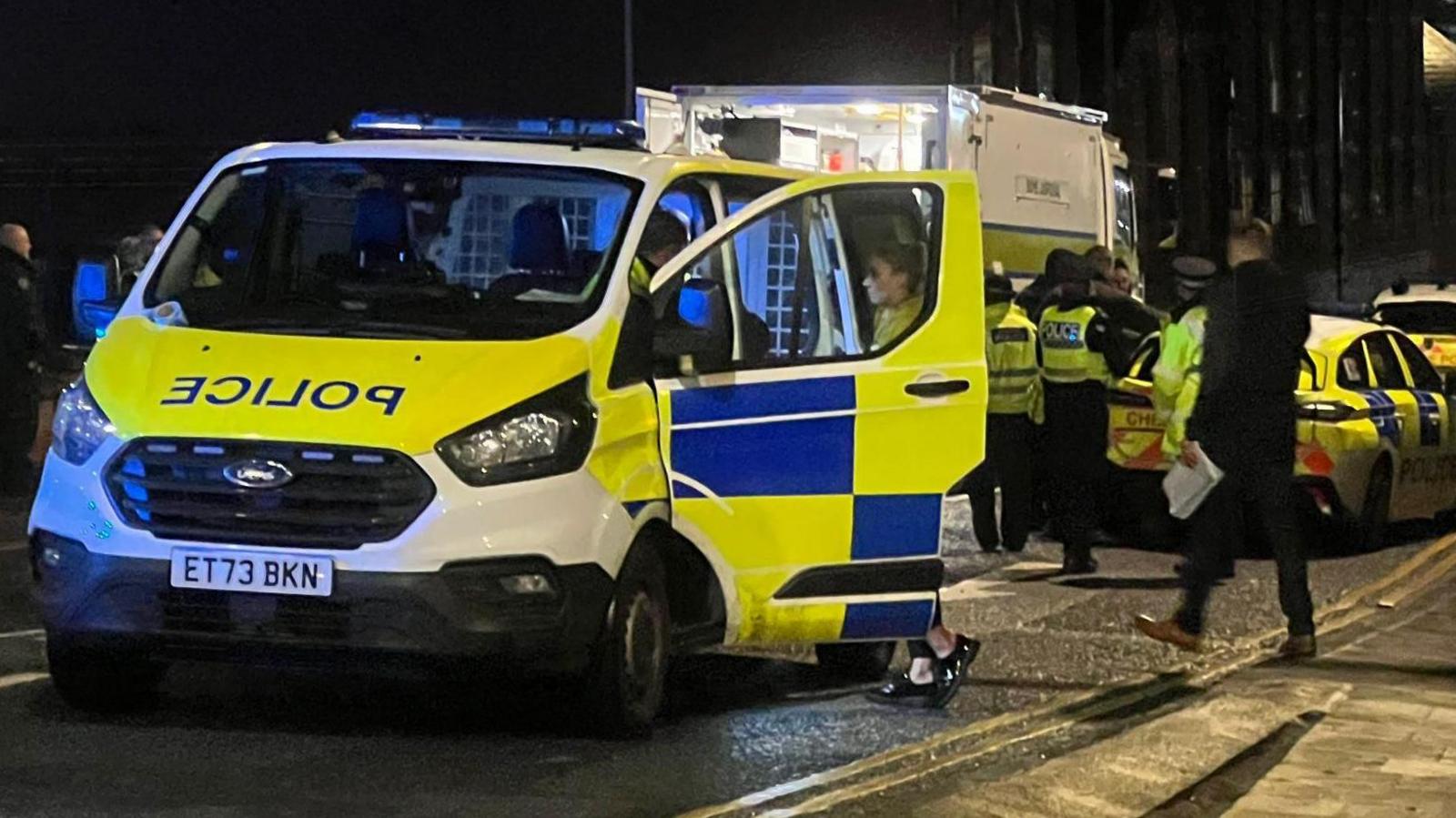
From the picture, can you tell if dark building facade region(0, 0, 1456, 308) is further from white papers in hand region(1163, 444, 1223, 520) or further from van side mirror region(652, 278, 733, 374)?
van side mirror region(652, 278, 733, 374)

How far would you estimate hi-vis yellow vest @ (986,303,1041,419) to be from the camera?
12.9 meters

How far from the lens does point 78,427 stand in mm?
7277

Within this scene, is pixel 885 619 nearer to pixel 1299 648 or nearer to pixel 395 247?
pixel 395 247

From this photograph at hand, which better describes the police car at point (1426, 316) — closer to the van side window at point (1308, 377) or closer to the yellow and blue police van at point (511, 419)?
the van side window at point (1308, 377)

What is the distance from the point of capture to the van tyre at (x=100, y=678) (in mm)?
7496

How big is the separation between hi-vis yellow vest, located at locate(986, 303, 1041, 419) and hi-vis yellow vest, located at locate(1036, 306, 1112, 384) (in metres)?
0.08

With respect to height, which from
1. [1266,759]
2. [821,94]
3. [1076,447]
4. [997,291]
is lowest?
[1266,759]

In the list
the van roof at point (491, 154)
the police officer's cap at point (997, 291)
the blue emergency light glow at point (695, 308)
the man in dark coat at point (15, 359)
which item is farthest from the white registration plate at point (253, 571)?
the man in dark coat at point (15, 359)

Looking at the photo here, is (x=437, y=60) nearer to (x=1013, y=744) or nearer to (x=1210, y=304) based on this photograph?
(x=1210, y=304)

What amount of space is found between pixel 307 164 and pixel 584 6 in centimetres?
2452

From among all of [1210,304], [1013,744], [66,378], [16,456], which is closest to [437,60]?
[66,378]

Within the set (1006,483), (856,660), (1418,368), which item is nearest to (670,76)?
(1418,368)

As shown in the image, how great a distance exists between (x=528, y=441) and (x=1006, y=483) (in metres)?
6.48

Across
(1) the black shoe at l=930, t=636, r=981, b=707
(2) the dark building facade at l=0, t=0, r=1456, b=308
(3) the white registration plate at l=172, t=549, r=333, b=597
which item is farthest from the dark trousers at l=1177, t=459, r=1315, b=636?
(2) the dark building facade at l=0, t=0, r=1456, b=308
